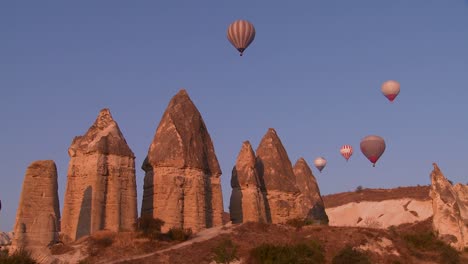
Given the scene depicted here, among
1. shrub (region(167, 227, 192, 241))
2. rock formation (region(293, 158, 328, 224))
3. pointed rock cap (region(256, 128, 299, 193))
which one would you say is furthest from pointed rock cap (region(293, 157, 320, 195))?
shrub (region(167, 227, 192, 241))

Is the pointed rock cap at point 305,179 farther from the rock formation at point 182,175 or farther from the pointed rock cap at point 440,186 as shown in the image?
the rock formation at point 182,175

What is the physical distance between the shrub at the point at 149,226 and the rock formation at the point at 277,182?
28.9 feet

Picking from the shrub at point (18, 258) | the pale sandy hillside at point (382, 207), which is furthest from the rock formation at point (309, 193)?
the shrub at point (18, 258)

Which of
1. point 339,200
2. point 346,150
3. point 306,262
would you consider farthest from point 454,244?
point 339,200

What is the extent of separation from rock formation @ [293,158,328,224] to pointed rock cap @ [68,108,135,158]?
47.8ft

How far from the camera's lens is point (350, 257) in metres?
26.7

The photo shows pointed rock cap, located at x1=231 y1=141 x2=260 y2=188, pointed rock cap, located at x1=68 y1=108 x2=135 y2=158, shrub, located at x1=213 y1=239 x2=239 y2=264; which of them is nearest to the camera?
shrub, located at x1=213 y1=239 x2=239 y2=264

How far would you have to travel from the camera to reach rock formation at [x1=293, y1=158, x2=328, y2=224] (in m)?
40.9

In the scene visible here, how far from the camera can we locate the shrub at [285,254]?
2526 cm

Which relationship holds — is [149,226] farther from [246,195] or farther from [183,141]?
[246,195]

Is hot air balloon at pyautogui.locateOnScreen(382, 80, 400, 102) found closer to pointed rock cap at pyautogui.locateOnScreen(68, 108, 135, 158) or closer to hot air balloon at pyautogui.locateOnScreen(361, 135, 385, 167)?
hot air balloon at pyautogui.locateOnScreen(361, 135, 385, 167)

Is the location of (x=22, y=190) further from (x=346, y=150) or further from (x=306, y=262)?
(x=346, y=150)

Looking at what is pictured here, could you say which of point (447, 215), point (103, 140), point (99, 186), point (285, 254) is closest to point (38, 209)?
point (99, 186)

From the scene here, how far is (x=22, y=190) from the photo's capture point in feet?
79.0
